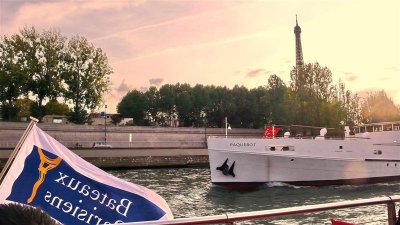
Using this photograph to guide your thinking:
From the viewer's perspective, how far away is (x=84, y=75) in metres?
52.9

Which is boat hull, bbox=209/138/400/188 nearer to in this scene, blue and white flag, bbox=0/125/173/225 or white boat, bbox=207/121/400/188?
white boat, bbox=207/121/400/188

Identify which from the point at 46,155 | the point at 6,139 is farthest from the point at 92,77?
the point at 46,155

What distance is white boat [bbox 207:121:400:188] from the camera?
76.1 feet

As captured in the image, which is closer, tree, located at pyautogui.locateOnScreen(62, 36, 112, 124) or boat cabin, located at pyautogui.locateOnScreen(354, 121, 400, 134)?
boat cabin, located at pyautogui.locateOnScreen(354, 121, 400, 134)

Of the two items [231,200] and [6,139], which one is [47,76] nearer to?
[6,139]

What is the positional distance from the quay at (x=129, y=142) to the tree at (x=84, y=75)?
10.6 ft

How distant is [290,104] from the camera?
5019 centimetres

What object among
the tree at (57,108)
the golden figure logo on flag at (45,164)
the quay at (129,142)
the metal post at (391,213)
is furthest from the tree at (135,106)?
the metal post at (391,213)

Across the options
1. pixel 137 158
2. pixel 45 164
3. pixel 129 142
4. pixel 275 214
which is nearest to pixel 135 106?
pixel 129 142

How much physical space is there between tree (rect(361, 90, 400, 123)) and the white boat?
129 ft

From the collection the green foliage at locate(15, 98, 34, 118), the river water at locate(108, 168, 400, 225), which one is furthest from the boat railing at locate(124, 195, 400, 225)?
the green foliage at locate(15, 98, 34, 118)

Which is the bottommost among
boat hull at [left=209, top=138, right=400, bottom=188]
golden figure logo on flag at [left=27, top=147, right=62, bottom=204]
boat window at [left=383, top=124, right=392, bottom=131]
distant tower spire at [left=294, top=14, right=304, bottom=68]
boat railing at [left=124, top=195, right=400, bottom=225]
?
boat hull at [left=209, top=138, right=400, bottom=188]

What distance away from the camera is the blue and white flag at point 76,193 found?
13.8 feet

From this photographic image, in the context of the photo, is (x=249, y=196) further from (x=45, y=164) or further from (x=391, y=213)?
(x=391, y=213)
